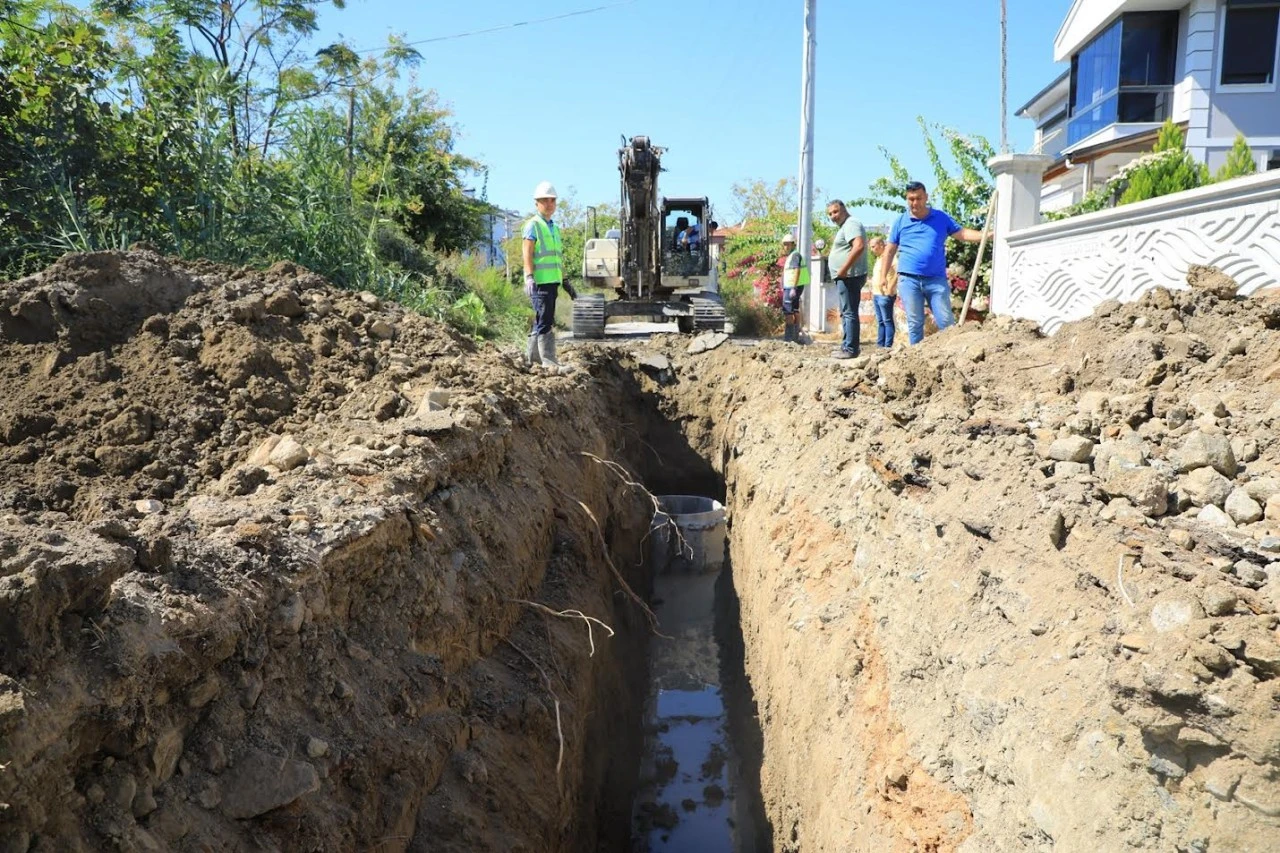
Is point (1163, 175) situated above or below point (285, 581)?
above

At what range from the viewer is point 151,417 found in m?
4.11

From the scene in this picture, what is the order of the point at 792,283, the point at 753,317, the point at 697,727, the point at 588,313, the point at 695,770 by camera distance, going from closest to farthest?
the point at 695,770, the point at 697,727, the point at 792,283, the point at 588,313, the point at 753,317

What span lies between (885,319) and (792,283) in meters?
5.53

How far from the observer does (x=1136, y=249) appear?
621 centimetres

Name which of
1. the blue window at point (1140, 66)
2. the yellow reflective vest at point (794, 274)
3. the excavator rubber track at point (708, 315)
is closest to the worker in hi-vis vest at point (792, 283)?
the yellow reflective vest at point (794, 274)

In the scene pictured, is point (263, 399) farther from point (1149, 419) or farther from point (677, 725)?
point (1149, 419)

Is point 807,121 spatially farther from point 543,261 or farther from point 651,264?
point 543,261

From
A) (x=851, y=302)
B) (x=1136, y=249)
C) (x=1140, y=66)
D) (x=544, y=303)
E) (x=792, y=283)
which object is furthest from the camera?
(x=1140, y=66)

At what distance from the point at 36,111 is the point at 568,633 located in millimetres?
6519

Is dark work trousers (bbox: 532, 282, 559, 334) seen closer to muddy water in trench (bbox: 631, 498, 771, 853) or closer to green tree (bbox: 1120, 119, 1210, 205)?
muddy water in trench (bbox: 631, 498, 771, 853)

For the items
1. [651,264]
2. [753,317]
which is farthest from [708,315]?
[753,317]

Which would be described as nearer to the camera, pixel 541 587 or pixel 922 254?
pixel 541 587

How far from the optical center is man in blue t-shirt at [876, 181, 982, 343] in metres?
7.25

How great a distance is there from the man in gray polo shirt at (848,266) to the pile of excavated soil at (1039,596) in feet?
9.15
